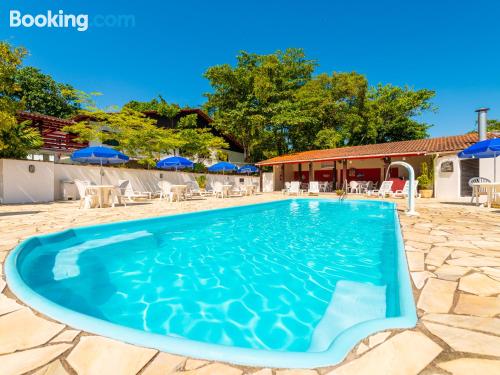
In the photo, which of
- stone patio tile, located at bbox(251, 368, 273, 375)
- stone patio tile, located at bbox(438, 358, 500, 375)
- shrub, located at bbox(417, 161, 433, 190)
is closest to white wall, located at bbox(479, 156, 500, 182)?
shrub, located at bbox(417, 161, 433, 190)

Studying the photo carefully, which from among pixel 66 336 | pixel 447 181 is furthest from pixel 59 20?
pixel 447 181

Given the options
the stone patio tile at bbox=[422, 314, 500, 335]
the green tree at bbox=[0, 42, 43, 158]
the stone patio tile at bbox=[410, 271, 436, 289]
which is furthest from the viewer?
the green tree at bbox=[0, 42, 43, 158]

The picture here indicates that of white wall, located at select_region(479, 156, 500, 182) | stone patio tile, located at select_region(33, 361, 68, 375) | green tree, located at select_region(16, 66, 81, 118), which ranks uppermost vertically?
green tree, located at select_region(16, 66, 81, 118)

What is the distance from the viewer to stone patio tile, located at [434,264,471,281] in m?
2.60

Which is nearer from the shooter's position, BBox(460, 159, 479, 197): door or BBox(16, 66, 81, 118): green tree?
BBox(460, 159, 479, 197): door

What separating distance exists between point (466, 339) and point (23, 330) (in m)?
2.87

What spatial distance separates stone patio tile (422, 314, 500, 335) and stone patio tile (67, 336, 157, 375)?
1.89 metres

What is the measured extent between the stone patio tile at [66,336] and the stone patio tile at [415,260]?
3.14m

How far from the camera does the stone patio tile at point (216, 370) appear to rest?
134 cm

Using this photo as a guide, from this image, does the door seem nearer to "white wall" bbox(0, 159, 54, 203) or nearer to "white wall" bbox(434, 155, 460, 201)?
Result: "white wall" bbox(434, 155, 460, 201)

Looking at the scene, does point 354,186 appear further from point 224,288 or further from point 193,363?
point 193,363

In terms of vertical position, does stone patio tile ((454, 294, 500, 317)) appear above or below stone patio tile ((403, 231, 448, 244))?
below

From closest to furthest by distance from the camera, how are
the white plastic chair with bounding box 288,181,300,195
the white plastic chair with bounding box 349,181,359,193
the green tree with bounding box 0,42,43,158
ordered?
the green tree with bounding box 0,42,43,158
the white plastic chair with bounding box 288,181,300,195
the white plastic chair with bounding box 349,181,359,193

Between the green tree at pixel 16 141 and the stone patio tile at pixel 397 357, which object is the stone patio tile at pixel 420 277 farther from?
the green tree at pixel 16 141
